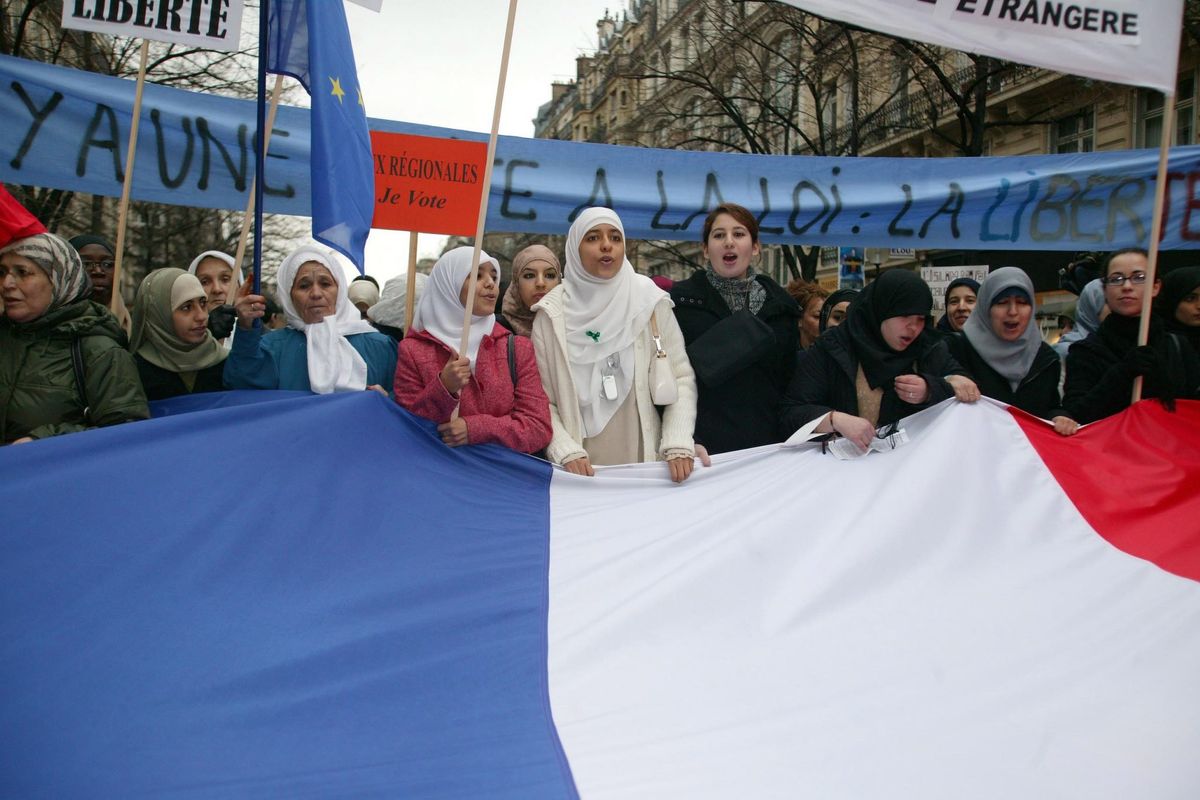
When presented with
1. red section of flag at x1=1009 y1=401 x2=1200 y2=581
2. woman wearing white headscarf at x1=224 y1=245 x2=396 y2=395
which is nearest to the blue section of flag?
woman wearing white headscarf at x1=224 y1=245 x2=396 y2=395

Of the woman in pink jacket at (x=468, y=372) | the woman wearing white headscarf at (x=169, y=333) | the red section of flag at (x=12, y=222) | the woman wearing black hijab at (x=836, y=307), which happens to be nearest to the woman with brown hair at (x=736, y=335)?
the woman in pink jacket at (x=468, y=372)

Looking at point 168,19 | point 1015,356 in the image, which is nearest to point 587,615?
point 1015,356

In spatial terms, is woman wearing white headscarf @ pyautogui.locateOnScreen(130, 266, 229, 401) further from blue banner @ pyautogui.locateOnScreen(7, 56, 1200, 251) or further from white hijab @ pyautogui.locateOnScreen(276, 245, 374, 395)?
blue banner @ pyautogui.locateOnScreen(7, 56, 1200, 251)

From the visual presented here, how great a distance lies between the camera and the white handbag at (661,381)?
335 cm

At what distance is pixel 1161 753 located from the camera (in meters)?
1.92

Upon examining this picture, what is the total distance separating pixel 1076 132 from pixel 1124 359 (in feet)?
56.4

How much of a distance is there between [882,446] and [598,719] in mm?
1693

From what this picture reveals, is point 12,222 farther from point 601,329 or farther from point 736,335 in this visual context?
point 736,335

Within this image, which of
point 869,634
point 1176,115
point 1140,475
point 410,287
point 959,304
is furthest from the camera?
point 1176,115

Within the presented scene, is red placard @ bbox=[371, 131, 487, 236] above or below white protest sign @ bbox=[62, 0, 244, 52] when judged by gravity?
below

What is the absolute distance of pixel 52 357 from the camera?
2977 mm

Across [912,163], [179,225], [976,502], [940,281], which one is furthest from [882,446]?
[179,225]

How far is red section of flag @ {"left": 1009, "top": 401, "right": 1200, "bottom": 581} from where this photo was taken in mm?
2994

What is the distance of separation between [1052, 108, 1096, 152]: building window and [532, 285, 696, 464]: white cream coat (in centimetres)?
1713
